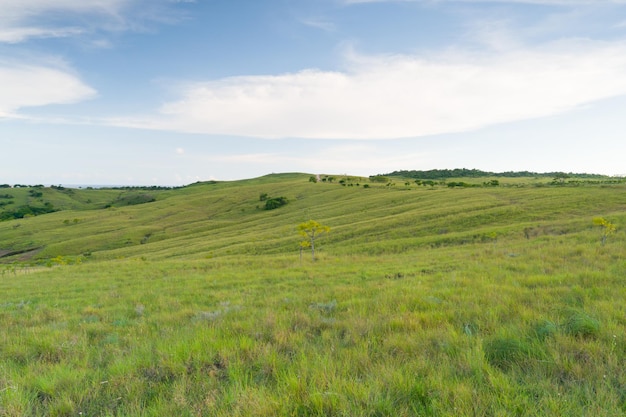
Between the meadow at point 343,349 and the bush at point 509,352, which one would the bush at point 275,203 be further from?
the bush at point 509,352

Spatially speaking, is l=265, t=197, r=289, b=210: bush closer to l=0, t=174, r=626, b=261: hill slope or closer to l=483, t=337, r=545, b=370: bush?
l=0, t=174, r=626, b=261: hill slope

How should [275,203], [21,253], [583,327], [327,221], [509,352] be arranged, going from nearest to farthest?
[509,352], [583,327], [327,221], [21,253], [275,203]

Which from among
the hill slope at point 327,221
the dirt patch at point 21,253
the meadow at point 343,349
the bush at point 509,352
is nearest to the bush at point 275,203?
the hill slope at point 327,221

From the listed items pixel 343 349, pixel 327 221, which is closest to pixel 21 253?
pixel 327 221

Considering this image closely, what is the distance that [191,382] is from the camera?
4.38 metres

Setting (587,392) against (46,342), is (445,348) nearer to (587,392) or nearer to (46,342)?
(587,392)

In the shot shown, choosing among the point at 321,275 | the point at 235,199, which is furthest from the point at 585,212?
the point at 235,199

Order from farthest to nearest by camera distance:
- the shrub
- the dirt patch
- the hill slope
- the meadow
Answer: the dirt patch, the hill slope, the shrub, the meadow

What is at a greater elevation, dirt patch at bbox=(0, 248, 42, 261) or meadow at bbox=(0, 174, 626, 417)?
meadow at bbox=(0, 174, 626, 417)

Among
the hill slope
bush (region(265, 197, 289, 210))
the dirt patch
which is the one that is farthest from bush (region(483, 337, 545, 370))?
bush (region(265, 197, 289, 210))

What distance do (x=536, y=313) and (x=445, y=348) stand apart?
2.57 meters

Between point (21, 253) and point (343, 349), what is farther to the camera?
point (21, 253)

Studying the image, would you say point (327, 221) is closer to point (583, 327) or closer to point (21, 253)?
point (583, 327)

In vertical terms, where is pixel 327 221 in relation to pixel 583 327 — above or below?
below
